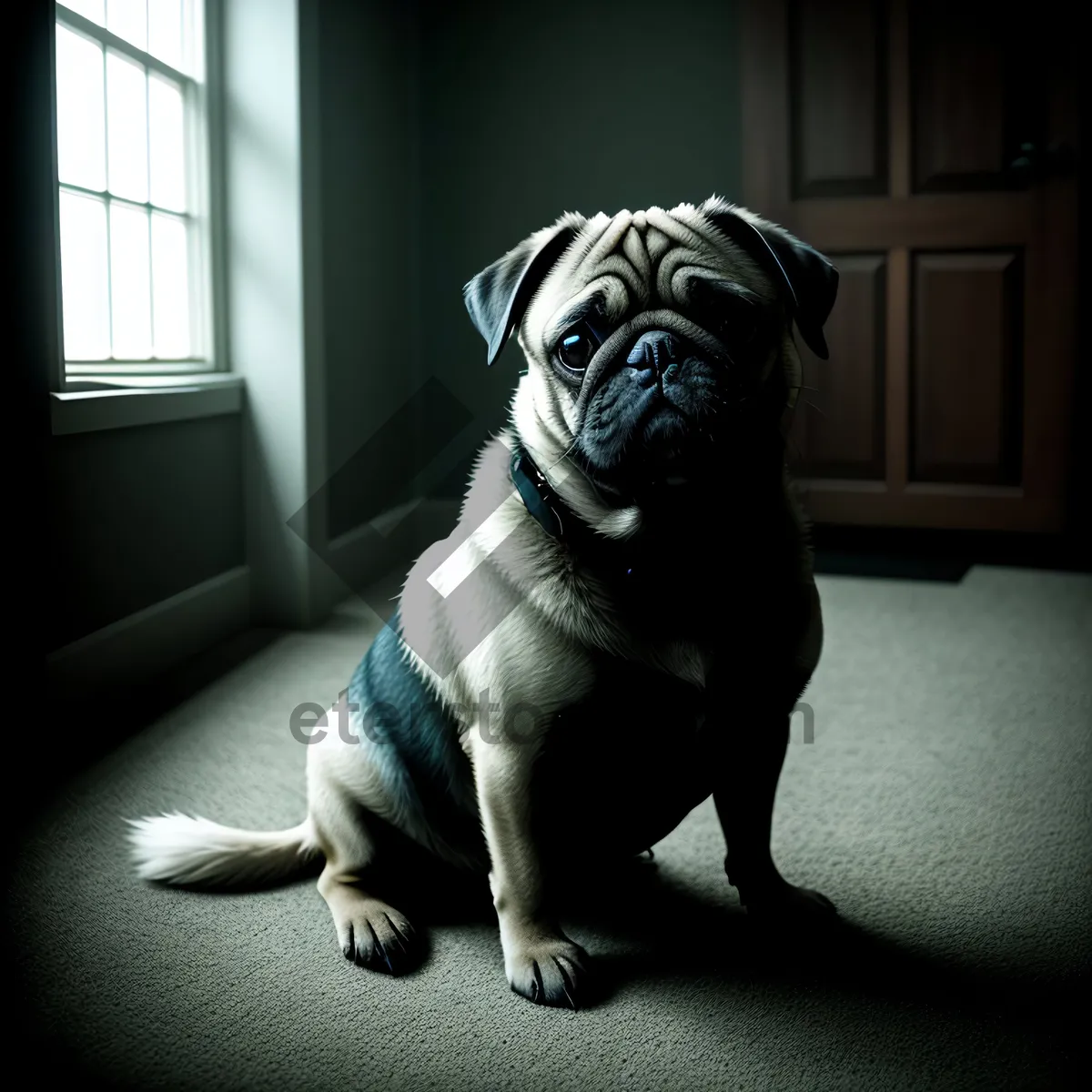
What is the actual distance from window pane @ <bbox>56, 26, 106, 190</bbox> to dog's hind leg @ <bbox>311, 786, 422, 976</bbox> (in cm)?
147

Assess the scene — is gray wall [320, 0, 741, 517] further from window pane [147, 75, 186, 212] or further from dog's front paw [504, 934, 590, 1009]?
dog's front paw [504, 934, 590, 1009]

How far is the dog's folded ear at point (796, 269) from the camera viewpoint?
1.06m

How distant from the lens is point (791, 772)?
1.80 m

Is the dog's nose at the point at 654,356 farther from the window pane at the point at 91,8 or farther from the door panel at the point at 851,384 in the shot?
the door panel at the point at 851,384

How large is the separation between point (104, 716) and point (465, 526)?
1.24 meters

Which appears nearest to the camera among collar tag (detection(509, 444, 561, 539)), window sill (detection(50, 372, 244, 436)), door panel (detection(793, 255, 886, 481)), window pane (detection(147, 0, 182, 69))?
collar tag (detection(509, 444, 561, 539))

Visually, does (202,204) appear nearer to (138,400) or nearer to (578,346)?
(138,400)

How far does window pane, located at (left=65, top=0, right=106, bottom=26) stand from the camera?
211 centimetres

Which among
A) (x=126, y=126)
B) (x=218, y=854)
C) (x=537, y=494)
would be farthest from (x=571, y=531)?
(x=126, y=126)

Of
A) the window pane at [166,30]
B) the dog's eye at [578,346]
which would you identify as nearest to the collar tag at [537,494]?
the dog's eye at [578,346]

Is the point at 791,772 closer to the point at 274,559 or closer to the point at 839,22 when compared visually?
the point at 274,559

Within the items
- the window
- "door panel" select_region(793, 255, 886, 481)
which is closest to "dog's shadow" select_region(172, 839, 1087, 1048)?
the window

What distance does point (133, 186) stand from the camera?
7.75 feet

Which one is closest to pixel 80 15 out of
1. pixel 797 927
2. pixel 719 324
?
pixel 719 324
